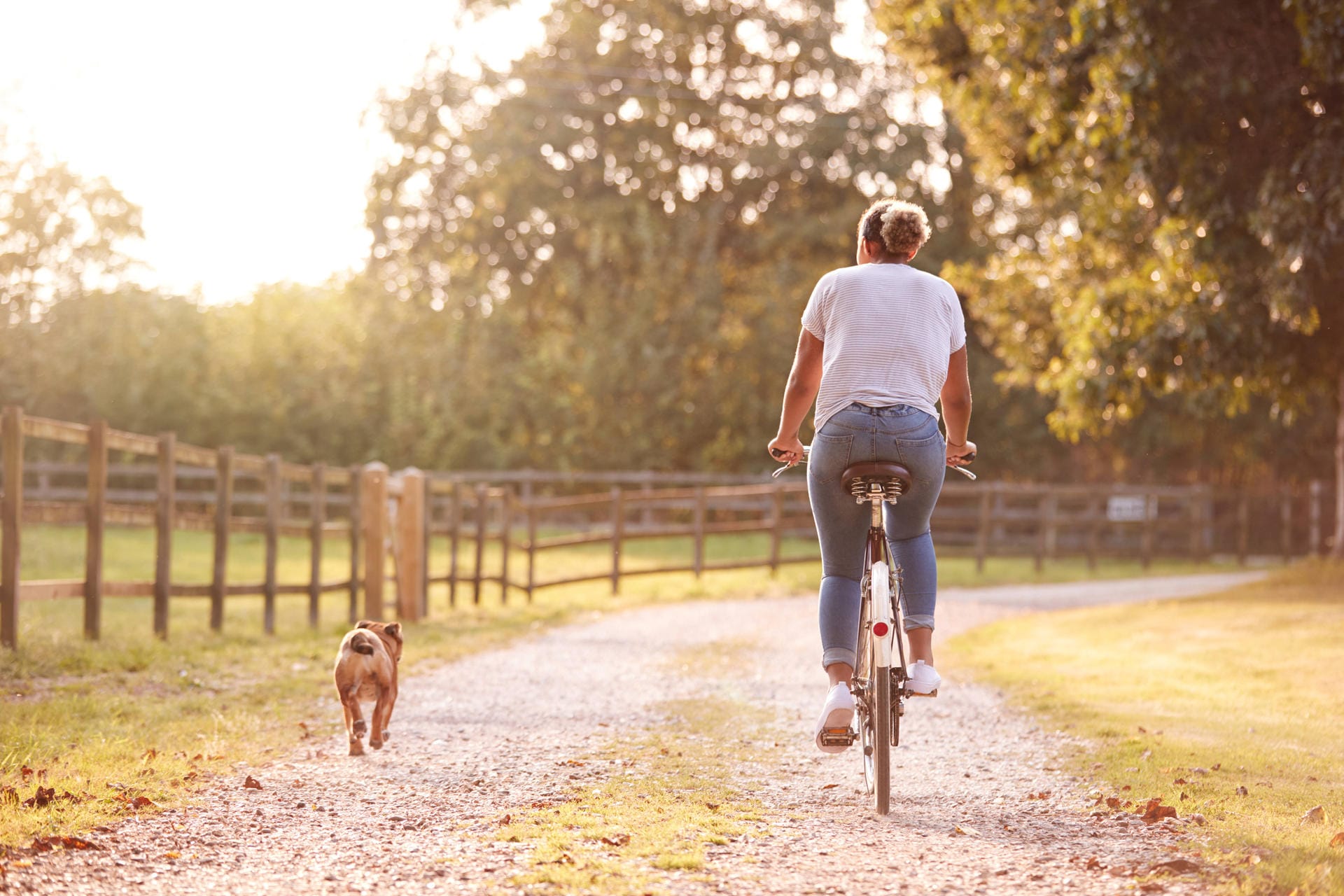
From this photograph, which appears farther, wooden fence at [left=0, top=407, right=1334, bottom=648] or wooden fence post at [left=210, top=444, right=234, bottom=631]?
wooden fence post at [left=210, top=444, right=234, bottom=631]

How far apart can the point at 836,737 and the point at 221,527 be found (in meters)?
6.76

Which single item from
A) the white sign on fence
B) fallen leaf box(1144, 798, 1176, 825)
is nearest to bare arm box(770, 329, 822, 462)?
fallen leaf box(1144, 798, 1176, 825)

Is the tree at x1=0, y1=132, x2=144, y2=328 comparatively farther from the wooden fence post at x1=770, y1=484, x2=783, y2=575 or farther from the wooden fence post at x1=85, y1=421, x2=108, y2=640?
the wooden fence post at x1=85, y1=421, x2=108, y2=640

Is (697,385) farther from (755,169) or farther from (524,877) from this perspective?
(524,877)

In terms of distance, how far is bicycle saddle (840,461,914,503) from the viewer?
172 inches

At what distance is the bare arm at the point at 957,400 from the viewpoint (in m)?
4.75

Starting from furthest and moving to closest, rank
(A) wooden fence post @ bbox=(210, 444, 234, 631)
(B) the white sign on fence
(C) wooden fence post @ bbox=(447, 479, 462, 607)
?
1. (B) the white sign on fence
2. (C) wooden fence post @ bbox=(447, 479, 462, 607)
3. (A) wooden fence post @ bbox=(210, 444, 234, 631)

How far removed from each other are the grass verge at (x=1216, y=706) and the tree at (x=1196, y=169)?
231 cm

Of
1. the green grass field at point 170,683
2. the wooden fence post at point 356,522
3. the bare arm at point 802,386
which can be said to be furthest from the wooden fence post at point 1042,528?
the bare arm at point 802,386

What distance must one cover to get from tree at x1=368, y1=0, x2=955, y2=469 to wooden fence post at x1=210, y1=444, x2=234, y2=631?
19.6 meters

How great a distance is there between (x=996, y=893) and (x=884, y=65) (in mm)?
29588

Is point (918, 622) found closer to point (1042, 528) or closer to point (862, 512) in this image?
point (862, 512)

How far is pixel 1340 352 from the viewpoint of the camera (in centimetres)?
1438

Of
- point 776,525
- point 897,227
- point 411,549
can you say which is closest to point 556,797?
point 897,227
